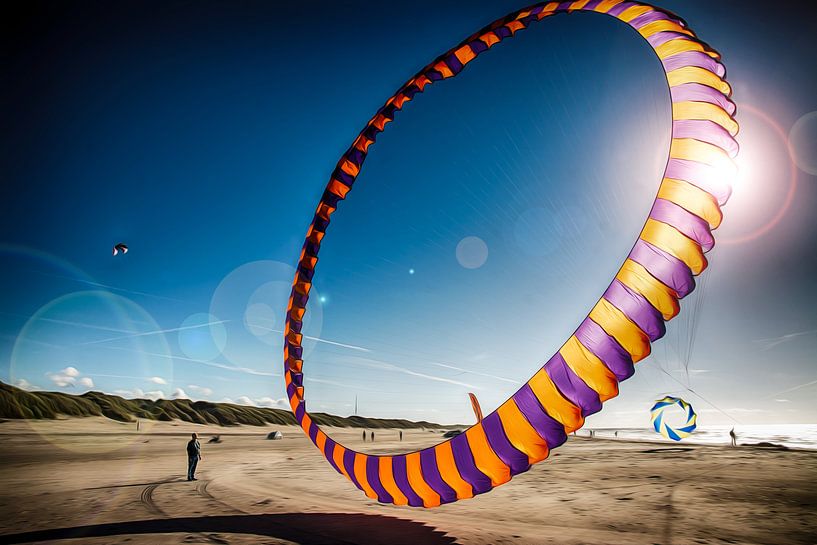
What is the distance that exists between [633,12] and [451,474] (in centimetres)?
563

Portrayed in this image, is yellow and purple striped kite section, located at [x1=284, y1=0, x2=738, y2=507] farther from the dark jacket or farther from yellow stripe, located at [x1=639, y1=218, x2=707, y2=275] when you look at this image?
the dark jacket

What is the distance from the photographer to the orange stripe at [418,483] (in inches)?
159

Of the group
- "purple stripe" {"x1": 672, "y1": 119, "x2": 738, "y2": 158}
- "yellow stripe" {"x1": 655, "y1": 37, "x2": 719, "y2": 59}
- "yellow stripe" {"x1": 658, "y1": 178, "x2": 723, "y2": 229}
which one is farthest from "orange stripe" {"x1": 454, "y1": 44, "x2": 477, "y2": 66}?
"yellow stripe" {"x1": 658, "y1": 178, "x2": 723, "y2": 229}

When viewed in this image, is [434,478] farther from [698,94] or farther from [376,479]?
[698,94]

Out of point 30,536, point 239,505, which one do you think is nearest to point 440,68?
point 239,505

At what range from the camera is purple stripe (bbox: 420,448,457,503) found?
12.8 ft

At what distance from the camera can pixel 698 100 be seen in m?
4.05

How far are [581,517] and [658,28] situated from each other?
7.45m

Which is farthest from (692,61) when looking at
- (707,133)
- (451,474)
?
(451,474)

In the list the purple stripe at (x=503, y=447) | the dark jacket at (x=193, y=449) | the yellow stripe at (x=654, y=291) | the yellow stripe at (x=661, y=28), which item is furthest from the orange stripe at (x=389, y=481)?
the dark jacket at (x=193, y=449)

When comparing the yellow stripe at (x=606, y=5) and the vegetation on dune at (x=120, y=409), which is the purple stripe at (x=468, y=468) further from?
the vegetation on dune at (x=120, y=409)

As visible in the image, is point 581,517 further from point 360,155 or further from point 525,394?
point 360,155

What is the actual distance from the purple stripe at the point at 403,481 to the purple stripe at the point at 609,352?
90.1 inches

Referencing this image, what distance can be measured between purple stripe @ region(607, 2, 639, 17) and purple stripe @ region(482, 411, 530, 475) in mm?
5054
